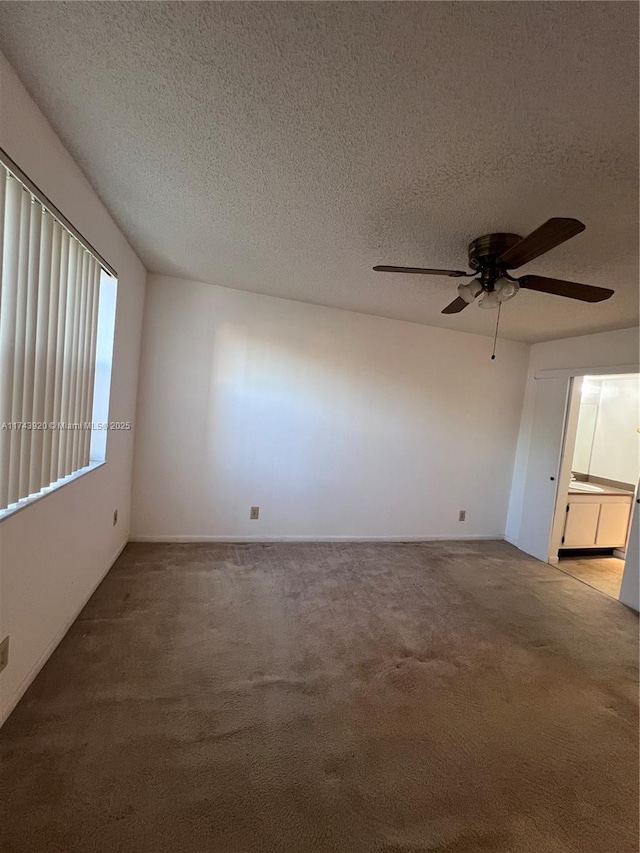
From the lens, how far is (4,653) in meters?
1.48

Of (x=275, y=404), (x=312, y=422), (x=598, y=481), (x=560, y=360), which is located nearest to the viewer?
(x=275, y=404)

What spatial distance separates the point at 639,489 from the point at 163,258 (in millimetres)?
4251

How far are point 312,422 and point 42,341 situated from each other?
2372 millimetres

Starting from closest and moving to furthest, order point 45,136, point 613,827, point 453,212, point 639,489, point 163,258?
point 613,827 → point 45,136 → point 453,212 → point 163,258 → point 639,489

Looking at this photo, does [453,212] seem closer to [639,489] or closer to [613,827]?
[613,827]

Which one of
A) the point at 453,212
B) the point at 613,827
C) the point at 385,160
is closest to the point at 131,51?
the point at 385,160

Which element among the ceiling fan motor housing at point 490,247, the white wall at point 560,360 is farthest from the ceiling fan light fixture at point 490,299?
the white wall at point 560,360

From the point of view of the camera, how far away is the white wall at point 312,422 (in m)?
3.37

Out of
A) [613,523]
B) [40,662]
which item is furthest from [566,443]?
[40,662]

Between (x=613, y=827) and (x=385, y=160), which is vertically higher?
(x=385, y=160)

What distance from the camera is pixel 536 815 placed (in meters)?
1.35

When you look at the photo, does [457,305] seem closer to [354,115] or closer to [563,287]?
[563,287]

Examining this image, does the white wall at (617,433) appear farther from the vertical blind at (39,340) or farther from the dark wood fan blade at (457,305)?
the vertical blind at (39,340)

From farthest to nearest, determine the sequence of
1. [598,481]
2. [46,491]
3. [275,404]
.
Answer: [598,481] < [275,404] < [46,491]
